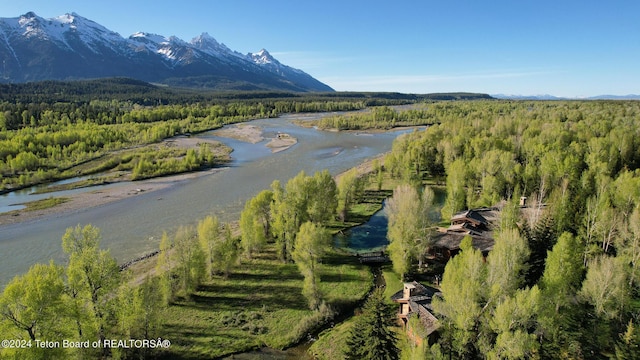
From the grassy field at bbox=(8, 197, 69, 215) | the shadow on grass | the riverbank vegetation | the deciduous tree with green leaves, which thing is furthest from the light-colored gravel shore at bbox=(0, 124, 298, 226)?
the deciduous tree with green leaves

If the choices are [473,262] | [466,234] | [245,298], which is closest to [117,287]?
[245,298]

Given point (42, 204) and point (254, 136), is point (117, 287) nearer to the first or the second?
point (42, 204)

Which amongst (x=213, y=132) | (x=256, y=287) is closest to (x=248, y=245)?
(x=256, y=287)

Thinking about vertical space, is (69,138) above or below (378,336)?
above

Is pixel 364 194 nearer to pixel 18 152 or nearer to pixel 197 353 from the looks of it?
pixel 197 353

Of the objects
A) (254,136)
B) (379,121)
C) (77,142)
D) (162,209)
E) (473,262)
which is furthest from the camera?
(379,121)

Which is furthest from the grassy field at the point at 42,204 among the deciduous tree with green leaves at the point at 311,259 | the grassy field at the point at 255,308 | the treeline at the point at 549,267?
the treeline at the point at 549,267

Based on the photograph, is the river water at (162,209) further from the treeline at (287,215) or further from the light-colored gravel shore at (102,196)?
the treeline at (287,215)
